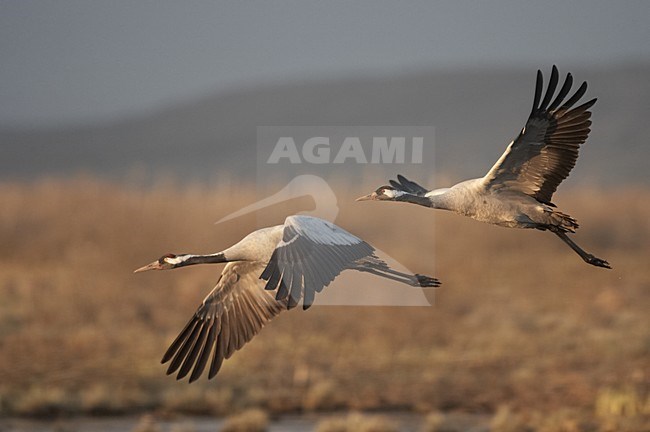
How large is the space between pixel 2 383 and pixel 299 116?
246 feet

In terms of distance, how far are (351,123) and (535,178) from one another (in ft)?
285

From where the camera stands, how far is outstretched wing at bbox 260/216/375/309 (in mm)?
6844

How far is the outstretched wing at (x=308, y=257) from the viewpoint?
684cm

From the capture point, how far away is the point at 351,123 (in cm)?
9338

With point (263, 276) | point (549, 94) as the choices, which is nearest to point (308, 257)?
point (263, 276)

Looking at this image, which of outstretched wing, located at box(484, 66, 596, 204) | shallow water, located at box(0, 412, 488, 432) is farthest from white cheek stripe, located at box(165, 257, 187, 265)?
shallow water, located at box(0, 412, 488, 432)

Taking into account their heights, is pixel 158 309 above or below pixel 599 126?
below

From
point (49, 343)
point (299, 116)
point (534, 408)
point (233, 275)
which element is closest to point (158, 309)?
point (49, 343)

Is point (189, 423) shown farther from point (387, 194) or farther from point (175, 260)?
point (387, 194)

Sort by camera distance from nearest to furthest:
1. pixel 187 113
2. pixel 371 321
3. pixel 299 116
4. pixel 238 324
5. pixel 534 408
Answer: pixel 238 324, pixel 534 408, pixel 371 321, pixel 299 116, pixel 187 113

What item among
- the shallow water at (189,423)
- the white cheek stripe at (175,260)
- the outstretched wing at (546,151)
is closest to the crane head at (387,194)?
the outstretched wing at (546,151)

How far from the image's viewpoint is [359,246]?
7.50 meters

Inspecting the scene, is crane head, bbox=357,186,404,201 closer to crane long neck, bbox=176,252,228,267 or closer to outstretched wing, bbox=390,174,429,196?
outstretched wing, bbox=390,174,429,196

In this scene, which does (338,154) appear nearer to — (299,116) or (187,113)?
(299,116)
